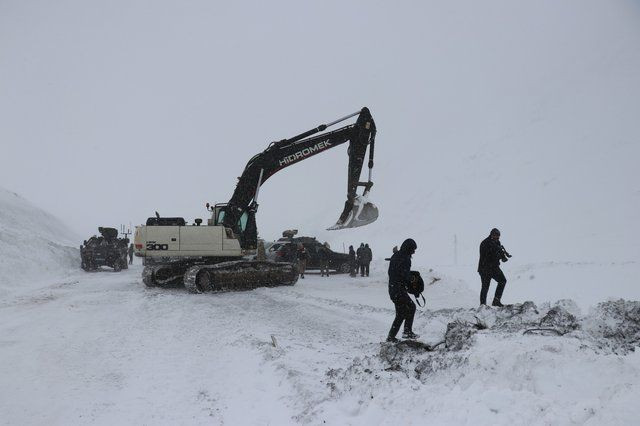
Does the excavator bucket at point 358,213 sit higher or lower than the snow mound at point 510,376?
higher

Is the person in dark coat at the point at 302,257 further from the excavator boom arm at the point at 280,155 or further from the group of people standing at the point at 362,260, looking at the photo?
the excavator boom arm at the point at 280,155

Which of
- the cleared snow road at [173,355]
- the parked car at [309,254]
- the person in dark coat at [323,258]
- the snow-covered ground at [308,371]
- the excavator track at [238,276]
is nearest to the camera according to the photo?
the snow-covered ground at [308,371]

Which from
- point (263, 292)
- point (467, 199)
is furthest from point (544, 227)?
point (263, 292)

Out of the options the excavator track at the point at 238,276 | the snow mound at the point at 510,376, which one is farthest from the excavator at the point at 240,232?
the snow mound at the point at 510,376

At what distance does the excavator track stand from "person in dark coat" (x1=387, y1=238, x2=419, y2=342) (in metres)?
8.53

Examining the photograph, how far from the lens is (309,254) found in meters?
23.5

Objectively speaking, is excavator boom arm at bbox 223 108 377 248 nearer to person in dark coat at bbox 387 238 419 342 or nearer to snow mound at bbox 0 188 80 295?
snow mound at bbox 0 188 80 295

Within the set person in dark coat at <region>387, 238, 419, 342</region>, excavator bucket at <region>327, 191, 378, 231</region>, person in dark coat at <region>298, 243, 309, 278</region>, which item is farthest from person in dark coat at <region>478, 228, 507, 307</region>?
person in dark coat at <region>298, 243, 309, 278</region>

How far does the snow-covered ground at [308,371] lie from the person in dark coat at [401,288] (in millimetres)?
440

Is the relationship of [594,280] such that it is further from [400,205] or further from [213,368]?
[400,205]

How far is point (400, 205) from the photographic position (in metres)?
46.0

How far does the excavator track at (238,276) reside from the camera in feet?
49.2

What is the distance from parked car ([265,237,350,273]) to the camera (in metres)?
21.8

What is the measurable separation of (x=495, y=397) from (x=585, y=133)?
37.4m
